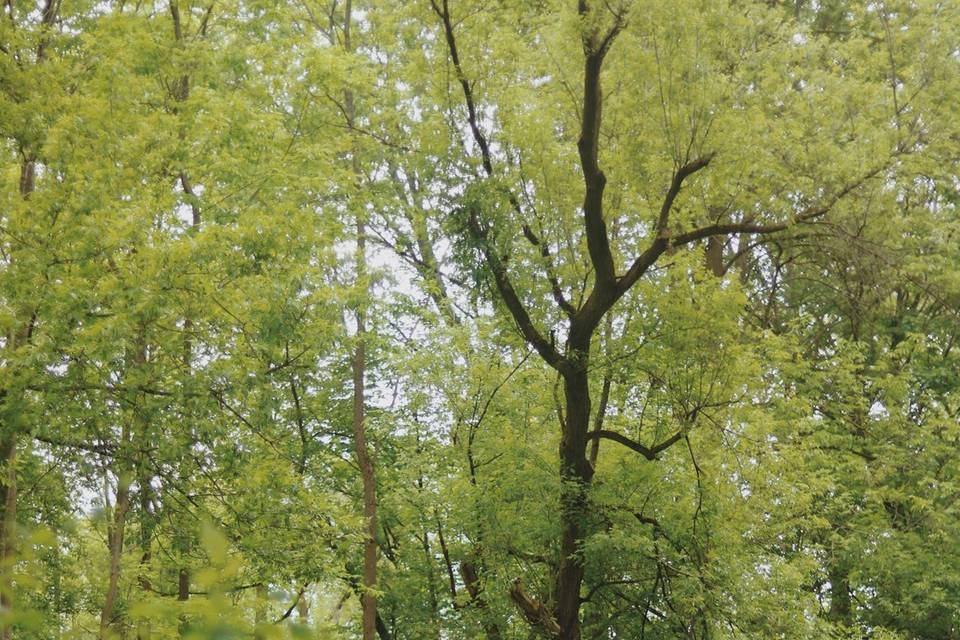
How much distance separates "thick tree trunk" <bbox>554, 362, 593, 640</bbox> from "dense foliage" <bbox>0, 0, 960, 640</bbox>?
4 cm

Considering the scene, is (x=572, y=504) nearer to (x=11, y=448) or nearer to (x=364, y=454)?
(x=364, y=454)

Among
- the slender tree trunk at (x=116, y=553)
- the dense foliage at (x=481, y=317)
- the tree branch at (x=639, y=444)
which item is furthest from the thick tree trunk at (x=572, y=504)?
the slender tree trunk at (x=116, y=553)

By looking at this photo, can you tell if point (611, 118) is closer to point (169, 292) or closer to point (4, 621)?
point (169, 292)

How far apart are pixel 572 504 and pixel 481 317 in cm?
358

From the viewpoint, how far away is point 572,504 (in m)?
10.0

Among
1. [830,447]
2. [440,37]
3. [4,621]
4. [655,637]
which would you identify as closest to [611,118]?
[440,37]

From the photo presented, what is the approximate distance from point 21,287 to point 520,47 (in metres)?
5.18

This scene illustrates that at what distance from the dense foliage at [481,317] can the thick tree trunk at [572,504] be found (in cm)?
4

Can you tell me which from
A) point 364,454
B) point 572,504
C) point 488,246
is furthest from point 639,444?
point 364,454

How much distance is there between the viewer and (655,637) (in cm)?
1009

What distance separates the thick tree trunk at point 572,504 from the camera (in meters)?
9.82

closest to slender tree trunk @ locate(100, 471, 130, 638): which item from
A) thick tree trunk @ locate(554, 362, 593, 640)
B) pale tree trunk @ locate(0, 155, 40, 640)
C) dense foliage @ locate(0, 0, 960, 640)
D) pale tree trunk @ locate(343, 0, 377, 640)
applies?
dense foliage @ locate(0, 0, 960, 640)

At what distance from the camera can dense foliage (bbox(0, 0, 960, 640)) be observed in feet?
23.6

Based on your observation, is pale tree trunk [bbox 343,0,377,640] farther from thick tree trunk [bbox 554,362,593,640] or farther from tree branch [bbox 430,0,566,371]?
thick tree trunk [bbox 554,362,593,640]
